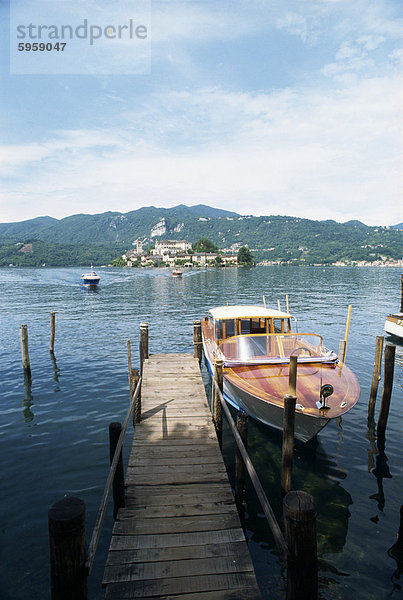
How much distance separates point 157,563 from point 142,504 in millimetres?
1433

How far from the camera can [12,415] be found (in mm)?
12211

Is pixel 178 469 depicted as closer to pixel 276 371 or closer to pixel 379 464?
pixel 276 371

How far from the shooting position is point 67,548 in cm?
317

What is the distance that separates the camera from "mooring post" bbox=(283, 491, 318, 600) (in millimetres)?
3520

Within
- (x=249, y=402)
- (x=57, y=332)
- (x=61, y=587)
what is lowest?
(x=57, y=332)

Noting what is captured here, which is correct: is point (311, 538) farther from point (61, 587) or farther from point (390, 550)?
point (390, 550)

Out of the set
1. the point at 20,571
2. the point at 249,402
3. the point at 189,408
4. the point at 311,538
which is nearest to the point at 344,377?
the point at 249,402

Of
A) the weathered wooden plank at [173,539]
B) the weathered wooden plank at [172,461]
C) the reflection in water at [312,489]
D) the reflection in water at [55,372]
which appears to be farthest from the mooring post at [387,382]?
the reflection in water at [55,372]

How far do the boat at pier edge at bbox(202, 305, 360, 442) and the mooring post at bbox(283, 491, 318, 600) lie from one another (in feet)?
15.5

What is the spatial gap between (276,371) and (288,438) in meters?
3.78

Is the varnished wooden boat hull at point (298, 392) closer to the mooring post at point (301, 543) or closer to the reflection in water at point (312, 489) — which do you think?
the reflection in water at point (312, 489)

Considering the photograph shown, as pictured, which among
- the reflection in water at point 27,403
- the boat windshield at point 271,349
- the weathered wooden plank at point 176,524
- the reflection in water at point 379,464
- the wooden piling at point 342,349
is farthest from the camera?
the wooden piling at point 342,349

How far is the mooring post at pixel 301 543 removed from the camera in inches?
139

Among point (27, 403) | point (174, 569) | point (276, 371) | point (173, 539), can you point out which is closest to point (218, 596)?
point (174, 569)
